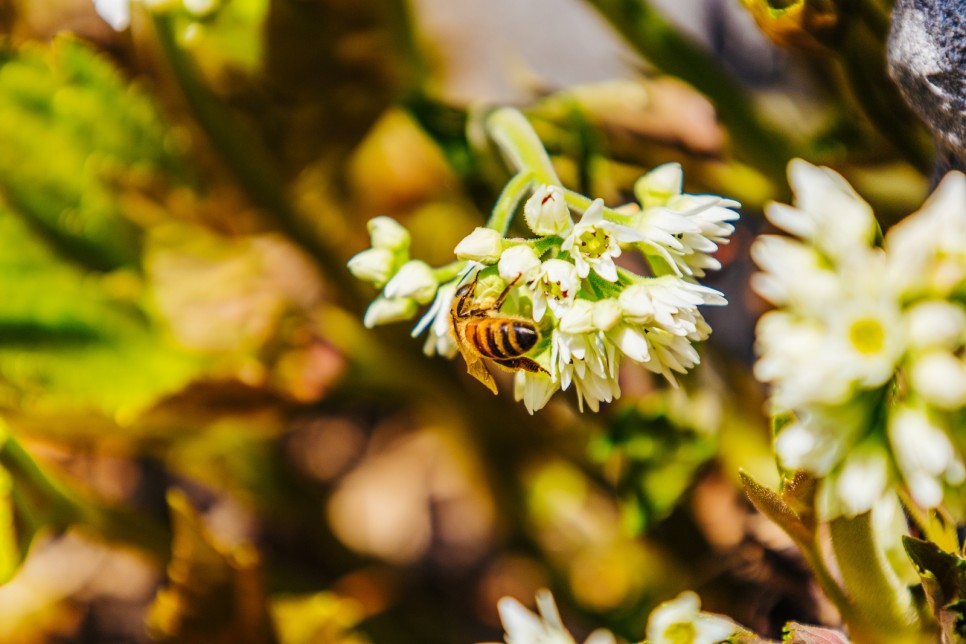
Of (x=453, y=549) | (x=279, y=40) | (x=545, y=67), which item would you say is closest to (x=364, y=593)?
(x=453, y=549)

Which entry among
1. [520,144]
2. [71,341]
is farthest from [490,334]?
[71,341]

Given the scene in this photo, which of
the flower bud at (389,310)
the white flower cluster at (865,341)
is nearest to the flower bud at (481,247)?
the flower bud at (389,310)

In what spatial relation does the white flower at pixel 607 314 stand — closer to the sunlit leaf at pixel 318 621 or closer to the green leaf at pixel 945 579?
the green leaf at pixel 945 579

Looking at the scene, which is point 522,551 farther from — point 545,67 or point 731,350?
point 545,67

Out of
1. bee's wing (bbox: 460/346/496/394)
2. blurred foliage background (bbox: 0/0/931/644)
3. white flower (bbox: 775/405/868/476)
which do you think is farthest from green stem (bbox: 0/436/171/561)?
white flower (bbox: 775/405/868/476)

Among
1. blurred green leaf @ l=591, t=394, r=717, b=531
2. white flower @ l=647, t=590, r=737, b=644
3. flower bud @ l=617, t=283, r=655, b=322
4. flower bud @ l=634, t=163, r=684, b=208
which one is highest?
flower bud @ l=634, t=163, r=684, b=208

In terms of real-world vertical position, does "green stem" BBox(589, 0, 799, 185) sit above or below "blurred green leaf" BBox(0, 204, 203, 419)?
above

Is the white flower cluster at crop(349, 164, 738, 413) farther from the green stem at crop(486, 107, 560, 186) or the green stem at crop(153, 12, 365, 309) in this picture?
the green stem at crop(153, 12, 365, 309)
